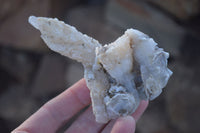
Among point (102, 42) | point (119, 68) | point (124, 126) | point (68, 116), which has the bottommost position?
point (102, 42)

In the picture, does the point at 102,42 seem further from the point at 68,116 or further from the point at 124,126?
the point at 124,126

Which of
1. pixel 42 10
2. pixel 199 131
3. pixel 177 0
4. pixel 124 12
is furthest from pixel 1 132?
pixel 177 0

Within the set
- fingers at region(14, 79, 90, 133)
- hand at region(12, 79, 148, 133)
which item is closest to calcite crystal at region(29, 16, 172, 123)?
hand at region(12, 79, 148, 133)

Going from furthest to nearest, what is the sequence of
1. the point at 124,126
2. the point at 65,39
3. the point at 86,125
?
the point at 86,125
the point at 65,39
the point at 124,126

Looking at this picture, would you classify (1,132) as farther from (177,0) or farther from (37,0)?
(177,0)

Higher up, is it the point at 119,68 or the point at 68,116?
the point at 119,68

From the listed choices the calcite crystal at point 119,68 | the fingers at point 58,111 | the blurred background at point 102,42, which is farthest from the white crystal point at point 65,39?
the blurred background at point 102,42

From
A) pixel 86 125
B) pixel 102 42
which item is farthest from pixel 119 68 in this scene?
pixel 102 42
